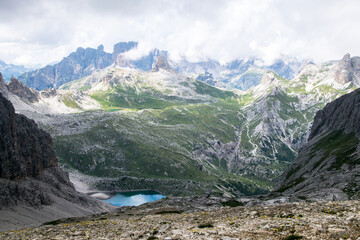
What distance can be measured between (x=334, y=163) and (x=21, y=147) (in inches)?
6099

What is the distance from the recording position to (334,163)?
113062mm

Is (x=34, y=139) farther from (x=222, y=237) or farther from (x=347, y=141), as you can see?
(x=347, y=141)

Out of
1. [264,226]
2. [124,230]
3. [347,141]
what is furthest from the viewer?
[347,141]

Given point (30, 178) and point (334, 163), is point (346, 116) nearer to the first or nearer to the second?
point (334, 163)

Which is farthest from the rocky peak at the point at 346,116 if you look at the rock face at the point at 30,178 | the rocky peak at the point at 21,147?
the rocky peak at the point at 21,147

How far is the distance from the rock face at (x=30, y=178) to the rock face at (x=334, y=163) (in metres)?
97.7

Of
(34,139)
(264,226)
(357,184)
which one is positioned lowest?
(357,184)

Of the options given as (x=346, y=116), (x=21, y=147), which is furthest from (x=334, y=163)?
(x=21, y=147)

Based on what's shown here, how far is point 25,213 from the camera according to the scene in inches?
3728

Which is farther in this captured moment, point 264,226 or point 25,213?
point 25,213

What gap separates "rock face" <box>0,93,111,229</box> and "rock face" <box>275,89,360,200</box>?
320ft

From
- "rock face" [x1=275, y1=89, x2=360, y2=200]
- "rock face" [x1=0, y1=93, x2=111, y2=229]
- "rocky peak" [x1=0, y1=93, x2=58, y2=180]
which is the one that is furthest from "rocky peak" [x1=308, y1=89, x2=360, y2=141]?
"rocky peak" [x1=0, y1=93, x2=58, y2=180]

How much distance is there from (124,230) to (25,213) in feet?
264

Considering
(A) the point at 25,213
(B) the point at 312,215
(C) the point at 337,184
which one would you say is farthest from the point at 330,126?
(A) the point at 25,213
